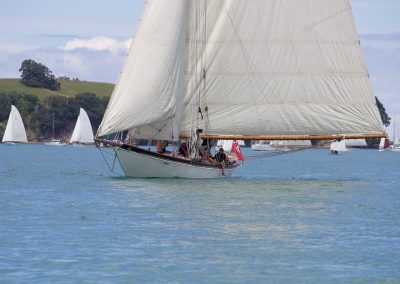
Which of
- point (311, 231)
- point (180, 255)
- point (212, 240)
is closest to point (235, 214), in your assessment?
point (311, 231)

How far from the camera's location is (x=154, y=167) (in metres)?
55.4

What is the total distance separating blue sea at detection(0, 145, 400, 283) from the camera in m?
27.5

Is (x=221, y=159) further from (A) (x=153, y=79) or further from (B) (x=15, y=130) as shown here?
(B) (x=15, y=130)

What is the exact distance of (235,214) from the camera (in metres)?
40.7

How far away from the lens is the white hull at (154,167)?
54969 mm

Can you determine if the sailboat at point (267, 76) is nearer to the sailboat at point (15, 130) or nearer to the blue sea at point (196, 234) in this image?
the blue sea at point (196, 234)

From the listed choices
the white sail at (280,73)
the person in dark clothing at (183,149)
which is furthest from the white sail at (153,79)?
the white sail at (280,73)

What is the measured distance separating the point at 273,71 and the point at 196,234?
2405 cm

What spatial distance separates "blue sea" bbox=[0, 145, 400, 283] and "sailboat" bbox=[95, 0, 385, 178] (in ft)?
11.3

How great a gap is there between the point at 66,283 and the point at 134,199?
20025mm

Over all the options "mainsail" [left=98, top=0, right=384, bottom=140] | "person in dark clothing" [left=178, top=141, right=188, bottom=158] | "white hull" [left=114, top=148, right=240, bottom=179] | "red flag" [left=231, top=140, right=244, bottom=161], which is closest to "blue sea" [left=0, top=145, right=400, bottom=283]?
"white hull" [left=114, top=148, right=240, bottom=179]

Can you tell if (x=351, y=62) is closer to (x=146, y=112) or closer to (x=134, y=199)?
(x=146, y=112)

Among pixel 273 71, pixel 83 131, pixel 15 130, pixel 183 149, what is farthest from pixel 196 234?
pixel 15 130

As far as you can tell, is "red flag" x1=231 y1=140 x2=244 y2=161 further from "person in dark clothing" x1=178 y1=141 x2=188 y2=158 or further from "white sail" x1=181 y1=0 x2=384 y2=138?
"person in dark clothing" x1=178 y1=141 x2=188 y2=158
